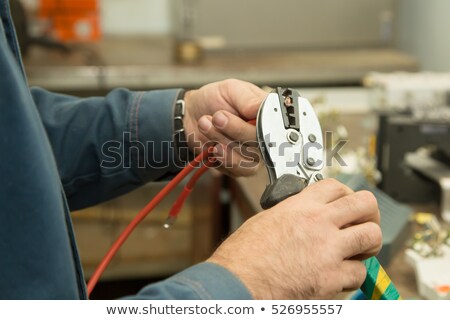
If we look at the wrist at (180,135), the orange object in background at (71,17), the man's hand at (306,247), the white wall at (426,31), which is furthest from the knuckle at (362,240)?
the orange object in background at (71,17)

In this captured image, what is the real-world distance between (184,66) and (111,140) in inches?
53.3

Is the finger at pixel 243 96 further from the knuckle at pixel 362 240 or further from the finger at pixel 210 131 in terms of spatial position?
the knuckle at pixel 362 240

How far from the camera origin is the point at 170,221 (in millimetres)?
960

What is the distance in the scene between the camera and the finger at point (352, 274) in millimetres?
588

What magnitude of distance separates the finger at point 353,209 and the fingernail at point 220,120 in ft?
0.69

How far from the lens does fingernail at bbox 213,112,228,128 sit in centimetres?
76

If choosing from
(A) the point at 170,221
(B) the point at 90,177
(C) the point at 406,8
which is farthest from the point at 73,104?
(C) the point at 406,8

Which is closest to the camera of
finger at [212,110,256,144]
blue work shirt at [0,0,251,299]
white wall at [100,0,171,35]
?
blue work shirt at [0,0,251,299]

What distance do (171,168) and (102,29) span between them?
196 cm

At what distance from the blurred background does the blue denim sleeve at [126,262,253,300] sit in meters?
0.38

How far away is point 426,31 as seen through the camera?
2441 mm

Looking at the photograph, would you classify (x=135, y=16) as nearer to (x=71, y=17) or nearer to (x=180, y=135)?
(x=71, y=17)

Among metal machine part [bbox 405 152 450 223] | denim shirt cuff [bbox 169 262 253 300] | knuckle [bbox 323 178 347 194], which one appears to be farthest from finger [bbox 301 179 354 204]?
metal machine part [bbox 405 152 450 223]

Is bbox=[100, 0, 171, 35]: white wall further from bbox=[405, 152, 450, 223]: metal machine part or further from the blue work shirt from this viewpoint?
the blue work shirt
